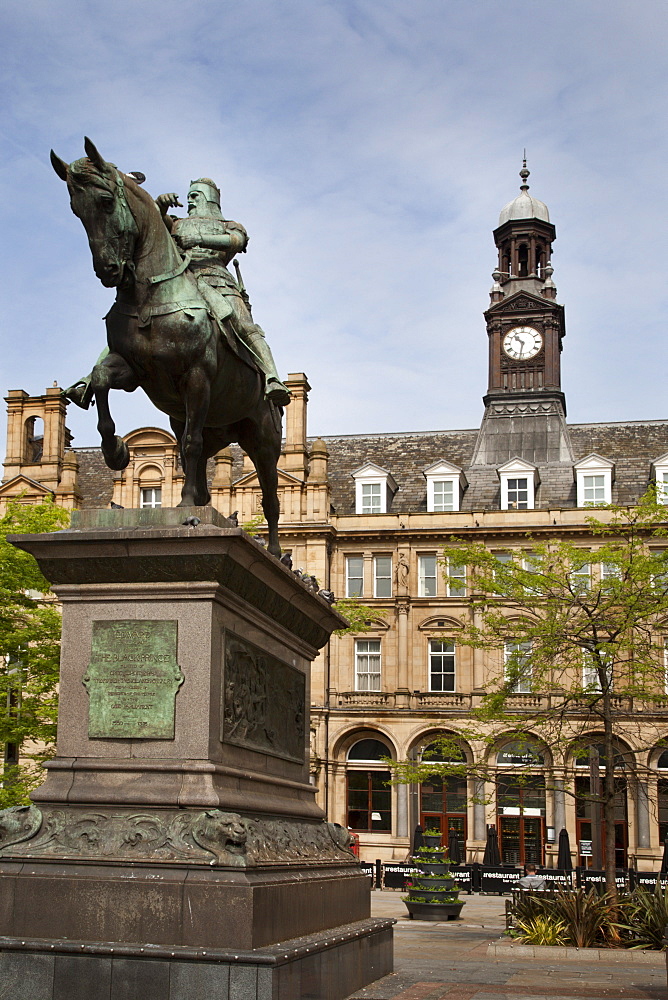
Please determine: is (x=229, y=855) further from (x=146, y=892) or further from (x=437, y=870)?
(x=437, y=870)

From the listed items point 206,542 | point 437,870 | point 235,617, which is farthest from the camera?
point 437,870

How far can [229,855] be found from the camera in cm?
834

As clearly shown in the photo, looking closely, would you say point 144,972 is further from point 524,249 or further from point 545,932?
point 524,249

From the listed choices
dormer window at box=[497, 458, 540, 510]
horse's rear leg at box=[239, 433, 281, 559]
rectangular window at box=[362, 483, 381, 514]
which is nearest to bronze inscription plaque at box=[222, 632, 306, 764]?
horse's rear leg at box=[239, 433, 281, 559]

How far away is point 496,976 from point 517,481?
4230 cm

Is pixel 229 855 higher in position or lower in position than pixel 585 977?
higher

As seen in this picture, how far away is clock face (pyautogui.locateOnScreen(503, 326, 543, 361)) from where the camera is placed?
58.7 meters

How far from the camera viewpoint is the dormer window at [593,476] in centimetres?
5247

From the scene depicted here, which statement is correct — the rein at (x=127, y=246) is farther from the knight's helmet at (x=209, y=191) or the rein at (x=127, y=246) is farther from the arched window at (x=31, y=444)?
the arched window at (x=31, y=444)

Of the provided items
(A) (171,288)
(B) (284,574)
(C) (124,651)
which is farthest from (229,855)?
(A) (171,288)

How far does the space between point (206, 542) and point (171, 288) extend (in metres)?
2.40

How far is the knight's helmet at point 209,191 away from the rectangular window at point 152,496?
41388 millimetres

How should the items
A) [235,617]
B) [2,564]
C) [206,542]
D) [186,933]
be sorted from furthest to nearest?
[2,564] → [235,617] → [206,542] → [186,933]

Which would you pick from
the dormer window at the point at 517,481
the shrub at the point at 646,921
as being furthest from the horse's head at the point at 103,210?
the dormer window at the point at 517,481
